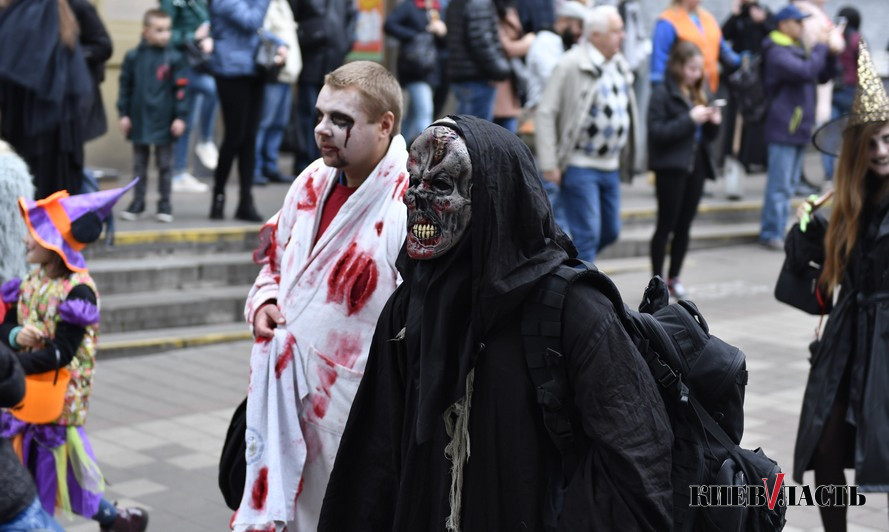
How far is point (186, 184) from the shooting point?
1245 cm

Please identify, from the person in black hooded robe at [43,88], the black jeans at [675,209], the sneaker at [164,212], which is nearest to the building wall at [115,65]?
the sneaker at [164,212]

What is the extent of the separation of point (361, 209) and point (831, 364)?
202cm

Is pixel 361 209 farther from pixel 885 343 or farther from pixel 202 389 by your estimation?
pixel 202 389

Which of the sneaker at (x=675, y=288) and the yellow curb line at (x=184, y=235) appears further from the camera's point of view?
the sneaker at (x=675, y=288)

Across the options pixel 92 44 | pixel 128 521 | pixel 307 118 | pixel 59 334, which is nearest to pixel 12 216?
pixel 59 334

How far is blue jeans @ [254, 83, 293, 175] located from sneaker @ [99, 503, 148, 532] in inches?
259

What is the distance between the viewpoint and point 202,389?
7770 mm

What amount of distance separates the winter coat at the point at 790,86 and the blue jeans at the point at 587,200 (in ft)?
12.5

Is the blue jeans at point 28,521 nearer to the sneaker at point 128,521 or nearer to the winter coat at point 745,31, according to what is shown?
the sneaker at point 128,521

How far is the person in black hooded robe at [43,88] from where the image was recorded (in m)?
8.36

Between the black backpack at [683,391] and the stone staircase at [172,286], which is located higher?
the black backpack at [683,391]

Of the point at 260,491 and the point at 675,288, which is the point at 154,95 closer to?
the point at 675,288

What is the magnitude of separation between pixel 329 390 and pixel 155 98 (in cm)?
680

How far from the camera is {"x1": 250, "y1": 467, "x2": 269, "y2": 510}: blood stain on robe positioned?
4.10 metres
